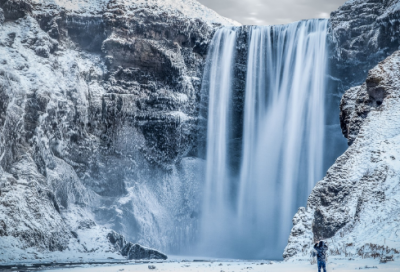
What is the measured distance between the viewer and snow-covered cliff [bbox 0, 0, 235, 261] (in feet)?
114

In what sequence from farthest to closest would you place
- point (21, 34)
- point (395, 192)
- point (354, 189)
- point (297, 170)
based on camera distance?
A: point (297, 170)
point (21, 34)
point (354, 189)
point (395, 192)

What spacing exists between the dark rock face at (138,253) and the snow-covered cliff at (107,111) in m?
1.85

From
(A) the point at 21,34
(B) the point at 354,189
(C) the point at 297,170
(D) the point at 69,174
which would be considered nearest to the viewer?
(B) the point at 354,189

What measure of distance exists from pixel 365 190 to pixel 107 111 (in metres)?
26.4

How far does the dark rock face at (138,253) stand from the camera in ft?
109

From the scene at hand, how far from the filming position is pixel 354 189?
73.1 ft

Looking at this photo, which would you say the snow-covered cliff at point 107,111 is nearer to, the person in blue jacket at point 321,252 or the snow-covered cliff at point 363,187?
the snow-covered cliff at point 363,187

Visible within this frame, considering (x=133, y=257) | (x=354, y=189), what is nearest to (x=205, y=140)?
(x=133, y=257)

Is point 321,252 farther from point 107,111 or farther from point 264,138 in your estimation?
point 264,138

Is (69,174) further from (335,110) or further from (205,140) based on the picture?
(335,110)

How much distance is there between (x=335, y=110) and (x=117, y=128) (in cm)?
2095

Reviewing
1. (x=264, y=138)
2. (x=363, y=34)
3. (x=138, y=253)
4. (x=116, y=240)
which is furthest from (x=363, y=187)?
(x=264, y=138)

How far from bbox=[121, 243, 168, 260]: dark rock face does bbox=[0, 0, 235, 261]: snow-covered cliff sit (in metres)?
1.85

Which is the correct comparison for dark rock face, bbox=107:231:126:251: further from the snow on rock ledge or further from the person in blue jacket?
the person in blue jacket
